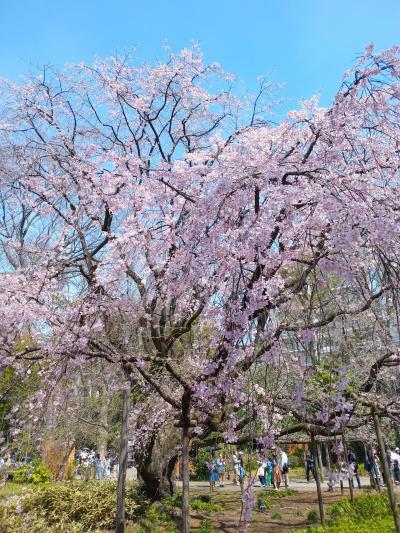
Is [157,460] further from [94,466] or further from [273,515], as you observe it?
[94,466]

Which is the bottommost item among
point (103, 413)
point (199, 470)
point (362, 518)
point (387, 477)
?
point (362, 518)

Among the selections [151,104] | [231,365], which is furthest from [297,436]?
[151,104]

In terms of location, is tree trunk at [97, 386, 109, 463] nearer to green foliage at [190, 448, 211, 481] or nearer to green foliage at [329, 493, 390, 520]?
green foliage at [329, 493, 390, 520]

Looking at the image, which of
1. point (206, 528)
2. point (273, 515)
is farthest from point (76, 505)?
point (273, 515)

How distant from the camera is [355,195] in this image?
299cm

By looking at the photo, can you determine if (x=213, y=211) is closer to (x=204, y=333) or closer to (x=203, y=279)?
(x=203, y=279)

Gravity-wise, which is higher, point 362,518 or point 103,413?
point 103,413

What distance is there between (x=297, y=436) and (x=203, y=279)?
6.30 metres

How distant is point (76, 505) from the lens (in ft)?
25.0

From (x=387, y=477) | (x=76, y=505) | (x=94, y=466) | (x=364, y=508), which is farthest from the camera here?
(x=94, y=466)

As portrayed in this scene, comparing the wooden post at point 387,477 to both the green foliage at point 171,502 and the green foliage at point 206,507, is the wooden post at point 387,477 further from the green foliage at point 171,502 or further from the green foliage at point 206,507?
the green foliage at point 206,507

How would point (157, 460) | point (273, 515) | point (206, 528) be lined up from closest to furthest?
point (206, 528) < point (273, 515) < point (157, 460)

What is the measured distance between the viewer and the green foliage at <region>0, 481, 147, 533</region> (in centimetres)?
688

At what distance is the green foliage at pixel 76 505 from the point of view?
6.88 m
